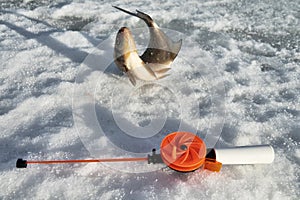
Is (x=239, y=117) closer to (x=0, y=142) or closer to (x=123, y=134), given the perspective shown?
(x=123, y=134)

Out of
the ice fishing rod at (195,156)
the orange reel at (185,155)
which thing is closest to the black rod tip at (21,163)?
the ice fishing rod at (195,156)

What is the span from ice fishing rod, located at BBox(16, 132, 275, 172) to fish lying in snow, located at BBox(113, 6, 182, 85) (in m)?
0.59

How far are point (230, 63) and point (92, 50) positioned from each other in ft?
3.70

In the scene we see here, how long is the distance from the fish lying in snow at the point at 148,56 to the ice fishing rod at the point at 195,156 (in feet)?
1.95

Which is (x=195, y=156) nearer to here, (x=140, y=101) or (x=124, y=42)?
(x=140, y=101)

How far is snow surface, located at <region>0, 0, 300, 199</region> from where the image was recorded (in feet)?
4.95

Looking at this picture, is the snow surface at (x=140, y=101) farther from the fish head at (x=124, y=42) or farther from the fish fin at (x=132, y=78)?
the fish head at (x=124, y=42)

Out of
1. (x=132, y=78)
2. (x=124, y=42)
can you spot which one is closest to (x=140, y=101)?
(x=132, y=78)

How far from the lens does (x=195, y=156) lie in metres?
1.45

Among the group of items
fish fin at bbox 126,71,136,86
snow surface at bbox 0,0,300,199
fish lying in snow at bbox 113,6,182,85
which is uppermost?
fish lying in snow at bbox 113,6,182,85

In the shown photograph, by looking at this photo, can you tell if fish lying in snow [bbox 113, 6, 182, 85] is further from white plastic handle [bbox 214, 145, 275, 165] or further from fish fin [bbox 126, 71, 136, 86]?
white plastic handle [bbox 214, 145, 275, 165]

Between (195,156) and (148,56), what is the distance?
0.83 m

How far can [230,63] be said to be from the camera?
2.38 m

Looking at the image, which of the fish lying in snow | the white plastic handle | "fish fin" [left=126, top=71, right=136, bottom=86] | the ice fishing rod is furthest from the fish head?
the white plastic handle
